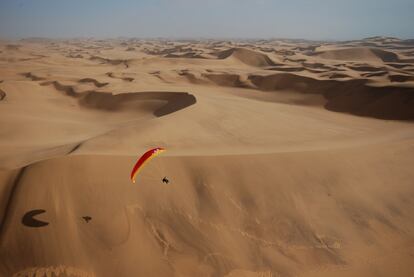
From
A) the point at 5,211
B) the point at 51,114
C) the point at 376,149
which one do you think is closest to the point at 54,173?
the point at 5,211

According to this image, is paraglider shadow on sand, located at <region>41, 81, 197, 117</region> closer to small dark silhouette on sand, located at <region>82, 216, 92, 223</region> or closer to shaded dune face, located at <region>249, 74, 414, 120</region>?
shaded dune face, located at <region>249, 74, 414, 120</region>

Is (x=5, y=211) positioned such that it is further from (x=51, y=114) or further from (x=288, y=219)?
(x=51, y=114)

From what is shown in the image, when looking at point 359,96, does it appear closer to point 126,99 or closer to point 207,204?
point 126,99

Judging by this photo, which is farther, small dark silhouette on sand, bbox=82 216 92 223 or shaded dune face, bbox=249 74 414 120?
shaded dune face, bbox=249 74 414 120

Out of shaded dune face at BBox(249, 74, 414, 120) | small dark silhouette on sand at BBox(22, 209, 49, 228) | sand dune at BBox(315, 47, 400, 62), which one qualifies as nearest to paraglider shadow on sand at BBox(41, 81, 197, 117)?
shaded dune face at BBox(249, 74, 414, 120)

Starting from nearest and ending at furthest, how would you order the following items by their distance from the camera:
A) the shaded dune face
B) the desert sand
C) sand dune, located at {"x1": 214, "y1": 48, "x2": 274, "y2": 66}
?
the desert sand → the shaded dune face → sand dune, located at {"x1": 214, "y1": 48, "x2": 274, "y2": 66}

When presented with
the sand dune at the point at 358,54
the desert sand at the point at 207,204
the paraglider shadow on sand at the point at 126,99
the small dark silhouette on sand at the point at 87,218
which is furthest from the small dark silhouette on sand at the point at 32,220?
the sand dune at the point at 358,54

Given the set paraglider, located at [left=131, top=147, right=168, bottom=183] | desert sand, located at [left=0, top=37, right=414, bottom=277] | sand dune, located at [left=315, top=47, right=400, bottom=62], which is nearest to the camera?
desert sand, located at [left=0, top=37, right=414, bottom=277]

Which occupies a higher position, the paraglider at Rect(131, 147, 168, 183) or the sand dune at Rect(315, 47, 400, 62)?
the paraglider at Rect(131, 147, 168, 183)

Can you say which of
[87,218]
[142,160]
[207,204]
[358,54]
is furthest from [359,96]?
[358,54]

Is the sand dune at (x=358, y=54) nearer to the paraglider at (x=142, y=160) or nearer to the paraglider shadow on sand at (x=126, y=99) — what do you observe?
the paraglider shadow on sand at (x=126, y=99)

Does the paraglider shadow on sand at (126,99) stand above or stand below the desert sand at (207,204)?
below
